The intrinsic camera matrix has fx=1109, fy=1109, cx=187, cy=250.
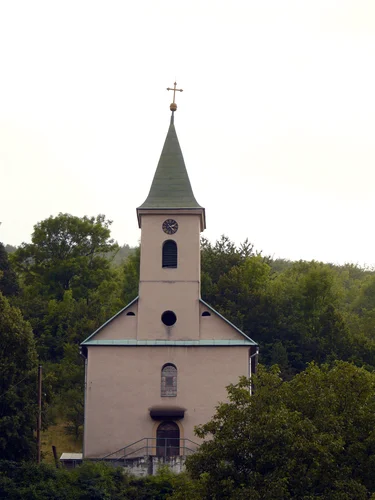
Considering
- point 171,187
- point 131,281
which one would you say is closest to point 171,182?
point 171,187

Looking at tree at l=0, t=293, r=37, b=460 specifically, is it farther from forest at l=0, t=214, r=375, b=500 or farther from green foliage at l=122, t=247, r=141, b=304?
green foliage at l=122, t=247, r=141, b=304

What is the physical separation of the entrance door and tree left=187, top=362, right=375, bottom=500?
1151 cm

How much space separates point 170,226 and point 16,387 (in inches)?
474

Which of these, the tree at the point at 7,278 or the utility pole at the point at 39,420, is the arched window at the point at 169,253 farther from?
the tree at the point at 7,278

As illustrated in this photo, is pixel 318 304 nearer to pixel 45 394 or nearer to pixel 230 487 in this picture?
pixel 45 394

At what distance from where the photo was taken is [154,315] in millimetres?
52781

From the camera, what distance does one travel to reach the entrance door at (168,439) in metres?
50.2

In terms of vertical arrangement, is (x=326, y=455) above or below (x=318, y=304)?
below

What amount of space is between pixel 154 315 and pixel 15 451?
1031 centimetres

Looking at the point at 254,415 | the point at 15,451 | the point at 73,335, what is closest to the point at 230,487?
the point at 254,415

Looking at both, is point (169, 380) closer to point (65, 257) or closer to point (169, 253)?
point (169, 253)

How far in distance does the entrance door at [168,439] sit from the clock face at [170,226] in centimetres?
934

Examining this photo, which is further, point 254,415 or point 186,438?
point 186,438

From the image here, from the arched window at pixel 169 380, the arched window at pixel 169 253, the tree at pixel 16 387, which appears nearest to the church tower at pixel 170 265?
the arched window at pixel 169 253
